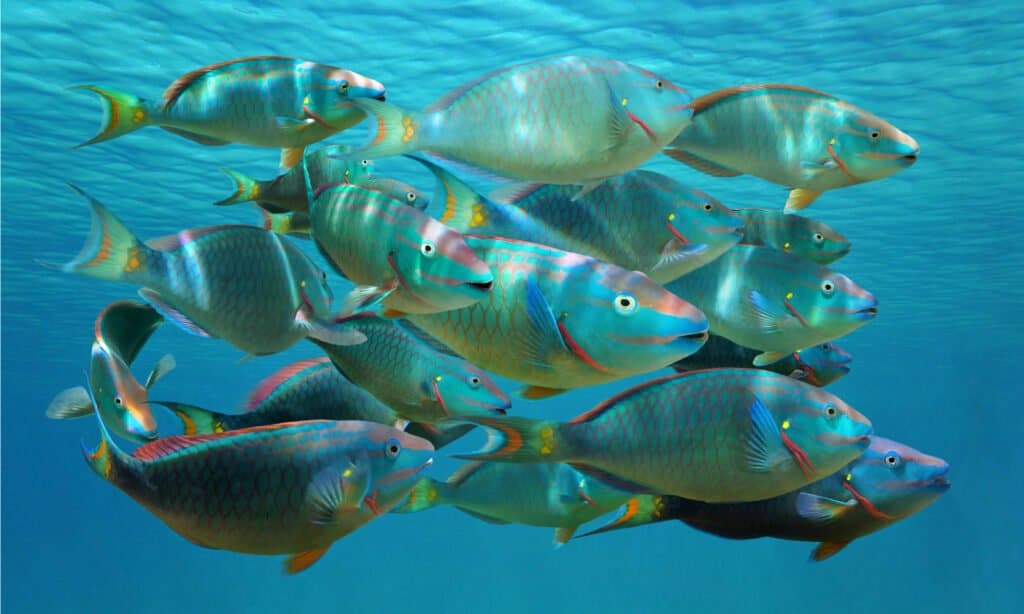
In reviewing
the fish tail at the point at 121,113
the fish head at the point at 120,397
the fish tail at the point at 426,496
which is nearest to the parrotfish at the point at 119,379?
the fish head at the point at 120,397

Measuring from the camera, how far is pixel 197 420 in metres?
2.40

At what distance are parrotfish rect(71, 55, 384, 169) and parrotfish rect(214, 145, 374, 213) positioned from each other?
0.92ft

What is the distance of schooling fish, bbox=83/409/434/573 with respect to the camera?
1840 millimetres

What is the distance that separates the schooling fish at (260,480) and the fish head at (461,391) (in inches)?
16.1

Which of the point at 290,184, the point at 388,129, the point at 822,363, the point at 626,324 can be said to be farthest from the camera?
the point at 822,363

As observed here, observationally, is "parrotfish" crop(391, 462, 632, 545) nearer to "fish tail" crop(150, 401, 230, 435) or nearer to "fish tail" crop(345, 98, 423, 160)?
"fish tail" crop(150, 401, 230, 435)

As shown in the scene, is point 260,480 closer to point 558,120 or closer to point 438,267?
point 438,267

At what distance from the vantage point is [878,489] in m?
2.41

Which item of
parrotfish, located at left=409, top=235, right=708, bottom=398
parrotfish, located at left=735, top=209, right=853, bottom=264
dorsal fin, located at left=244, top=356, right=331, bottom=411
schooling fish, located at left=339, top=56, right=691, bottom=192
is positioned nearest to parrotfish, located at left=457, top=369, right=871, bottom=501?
parrotfish, located at left=409, top=235, right=708, bottom=398

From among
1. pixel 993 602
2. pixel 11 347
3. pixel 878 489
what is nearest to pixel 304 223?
pixel 878 489

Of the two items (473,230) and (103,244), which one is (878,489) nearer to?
(473,230)

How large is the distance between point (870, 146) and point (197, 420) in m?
2.45

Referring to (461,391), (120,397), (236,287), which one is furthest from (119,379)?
(461,391)

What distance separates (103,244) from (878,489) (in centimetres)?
259
